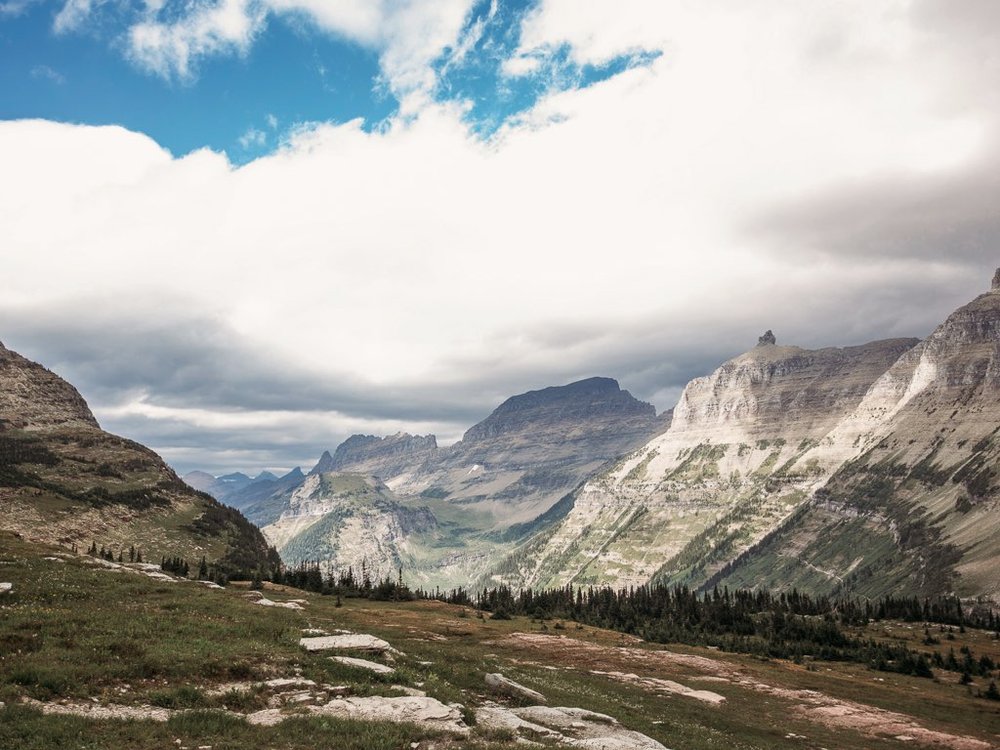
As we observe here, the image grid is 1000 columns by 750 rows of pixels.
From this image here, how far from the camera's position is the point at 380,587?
155 m

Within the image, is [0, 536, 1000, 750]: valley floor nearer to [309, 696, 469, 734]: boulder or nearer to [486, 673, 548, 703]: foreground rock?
[309, 696, 469, 734]: boulder

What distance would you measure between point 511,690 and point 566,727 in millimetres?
7012

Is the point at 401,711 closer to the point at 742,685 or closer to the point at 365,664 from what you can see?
the point at 365,664

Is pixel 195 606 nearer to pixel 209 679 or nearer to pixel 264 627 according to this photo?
pixel 264 627

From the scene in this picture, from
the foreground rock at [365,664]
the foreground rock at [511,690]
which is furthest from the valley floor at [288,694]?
the foreground rock at [511,690]

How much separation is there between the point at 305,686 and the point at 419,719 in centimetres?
648

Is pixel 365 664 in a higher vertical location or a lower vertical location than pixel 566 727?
higher

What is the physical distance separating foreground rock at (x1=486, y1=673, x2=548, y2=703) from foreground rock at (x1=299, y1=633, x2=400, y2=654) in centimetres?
692

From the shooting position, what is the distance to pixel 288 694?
3012 centimetres

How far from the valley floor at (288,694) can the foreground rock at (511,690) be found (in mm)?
529

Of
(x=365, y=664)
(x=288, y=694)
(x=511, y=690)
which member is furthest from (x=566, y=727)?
(x=288, y=694)

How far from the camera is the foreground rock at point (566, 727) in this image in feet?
101

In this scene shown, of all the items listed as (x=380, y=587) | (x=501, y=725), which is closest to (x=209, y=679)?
(x=501, y=725)

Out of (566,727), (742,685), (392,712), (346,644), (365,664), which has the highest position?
(346,644)
